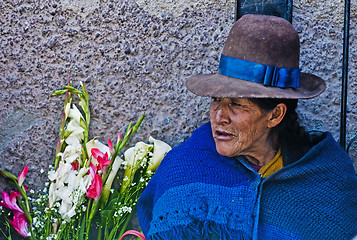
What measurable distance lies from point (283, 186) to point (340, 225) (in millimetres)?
277

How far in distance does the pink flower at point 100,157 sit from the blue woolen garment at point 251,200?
1.07 feet

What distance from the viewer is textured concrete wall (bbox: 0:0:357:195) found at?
8.55 feet

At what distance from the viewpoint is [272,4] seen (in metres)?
2.45

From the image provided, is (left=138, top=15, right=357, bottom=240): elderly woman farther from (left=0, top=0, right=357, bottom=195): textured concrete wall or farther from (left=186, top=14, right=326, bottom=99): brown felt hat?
(left=0, top=0, right=357, bottom=195): textured concrete wall

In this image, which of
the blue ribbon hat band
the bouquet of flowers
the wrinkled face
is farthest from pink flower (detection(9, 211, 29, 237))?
the blue ribbon hat band

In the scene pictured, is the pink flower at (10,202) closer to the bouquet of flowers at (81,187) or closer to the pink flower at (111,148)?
the bouquet of flowers at (81,187)

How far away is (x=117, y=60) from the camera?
2627mm

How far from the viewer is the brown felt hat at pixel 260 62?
6.68 ft

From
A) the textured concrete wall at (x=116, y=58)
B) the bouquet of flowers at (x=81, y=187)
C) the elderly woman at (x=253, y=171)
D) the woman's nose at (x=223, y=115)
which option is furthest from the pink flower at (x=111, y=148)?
the woman's nose at (x=223, y=115)

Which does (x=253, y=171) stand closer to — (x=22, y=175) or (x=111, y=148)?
(x=111, y=148)

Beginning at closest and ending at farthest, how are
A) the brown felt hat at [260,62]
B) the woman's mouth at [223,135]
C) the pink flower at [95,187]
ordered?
the brown felt hat at [260,62] < the woman's mouth at [223,135] < the pink flower at [95,187]

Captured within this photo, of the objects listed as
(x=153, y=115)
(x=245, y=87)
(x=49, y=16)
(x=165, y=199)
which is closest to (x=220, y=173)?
(x=165, y=199)

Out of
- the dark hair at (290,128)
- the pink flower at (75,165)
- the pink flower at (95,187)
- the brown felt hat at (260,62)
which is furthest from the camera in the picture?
the pink flower at (75,165)

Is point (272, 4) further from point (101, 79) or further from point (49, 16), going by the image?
point (49, 16)
